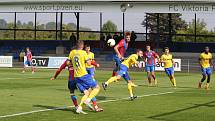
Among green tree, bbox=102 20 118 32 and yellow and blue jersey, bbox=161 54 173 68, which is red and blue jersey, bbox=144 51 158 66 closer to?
yellow and blue jersey, bbox=161 54 173 68

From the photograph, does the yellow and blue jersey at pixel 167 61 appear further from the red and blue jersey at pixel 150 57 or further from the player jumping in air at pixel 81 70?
the player jumping in air at pixel 81 70

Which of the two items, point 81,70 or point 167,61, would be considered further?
point 167,61

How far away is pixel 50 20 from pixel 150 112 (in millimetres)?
58599

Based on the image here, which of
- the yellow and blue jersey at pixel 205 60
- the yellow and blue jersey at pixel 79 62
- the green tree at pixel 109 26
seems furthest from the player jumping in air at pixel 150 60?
the green tree at pixel 109 26

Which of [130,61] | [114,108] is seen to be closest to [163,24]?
[130,61]

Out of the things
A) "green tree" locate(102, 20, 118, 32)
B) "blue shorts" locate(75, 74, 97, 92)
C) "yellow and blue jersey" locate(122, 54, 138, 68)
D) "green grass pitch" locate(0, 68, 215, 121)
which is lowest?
"green grass pitch" locate(0, 68, 215, 121)

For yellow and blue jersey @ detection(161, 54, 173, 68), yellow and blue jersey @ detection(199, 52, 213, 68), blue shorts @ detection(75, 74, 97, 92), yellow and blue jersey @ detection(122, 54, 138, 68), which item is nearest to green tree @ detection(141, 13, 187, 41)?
yellow and blue jersey @ detection(161, 54, 173, 68)


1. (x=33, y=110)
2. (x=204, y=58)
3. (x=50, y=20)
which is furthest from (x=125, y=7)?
(x=33, y=110)

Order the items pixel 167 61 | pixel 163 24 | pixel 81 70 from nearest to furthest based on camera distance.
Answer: pixel 81 70
pixel 167 61
pixel 163 24

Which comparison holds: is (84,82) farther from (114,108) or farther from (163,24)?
(163,24)

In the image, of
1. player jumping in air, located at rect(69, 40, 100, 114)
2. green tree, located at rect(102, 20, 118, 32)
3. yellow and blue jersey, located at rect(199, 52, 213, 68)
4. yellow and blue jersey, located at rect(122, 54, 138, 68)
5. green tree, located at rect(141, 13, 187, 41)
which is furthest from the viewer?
green tree, located at rect(102, 20, 118, 32)

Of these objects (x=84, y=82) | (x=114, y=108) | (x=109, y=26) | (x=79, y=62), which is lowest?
(x=114, y=108)

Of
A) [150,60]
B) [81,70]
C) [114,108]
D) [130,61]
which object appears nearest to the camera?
[81,70]

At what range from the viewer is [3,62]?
52062 millimetres
